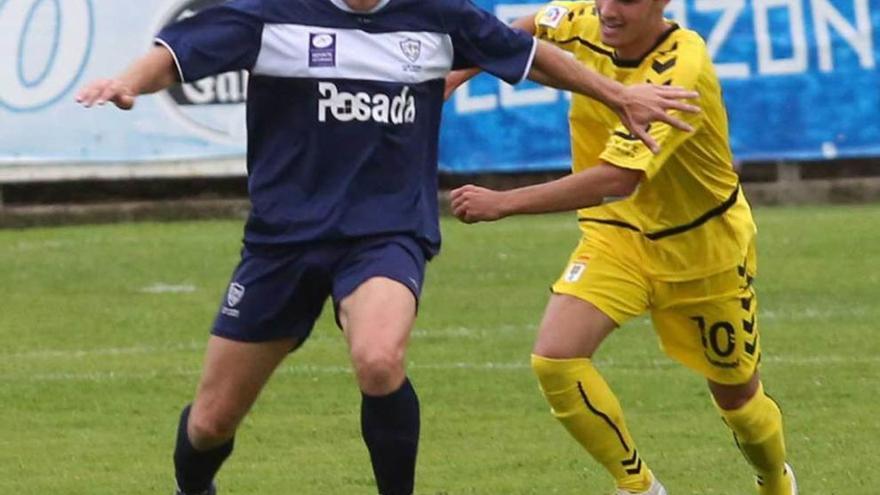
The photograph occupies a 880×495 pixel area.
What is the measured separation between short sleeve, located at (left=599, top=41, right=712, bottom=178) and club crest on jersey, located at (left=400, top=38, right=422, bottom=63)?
67 centimetres

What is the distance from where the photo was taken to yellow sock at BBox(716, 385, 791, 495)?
7.38 meters

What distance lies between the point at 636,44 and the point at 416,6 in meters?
0.88

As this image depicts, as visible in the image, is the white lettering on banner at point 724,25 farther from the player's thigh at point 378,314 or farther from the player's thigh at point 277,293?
the player's thigh at point 378,314

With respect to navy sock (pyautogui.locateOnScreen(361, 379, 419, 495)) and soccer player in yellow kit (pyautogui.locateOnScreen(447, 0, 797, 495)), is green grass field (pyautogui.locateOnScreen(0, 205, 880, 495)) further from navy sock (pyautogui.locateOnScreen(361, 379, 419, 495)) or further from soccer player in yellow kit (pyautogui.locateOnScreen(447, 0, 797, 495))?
navy sock (pyautogui.locateOnScreen(361, 379, 419, 495))

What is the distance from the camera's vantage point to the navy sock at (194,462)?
689 centimetres

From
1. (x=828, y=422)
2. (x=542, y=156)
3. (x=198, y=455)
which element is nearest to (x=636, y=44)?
(x=198, y=455)

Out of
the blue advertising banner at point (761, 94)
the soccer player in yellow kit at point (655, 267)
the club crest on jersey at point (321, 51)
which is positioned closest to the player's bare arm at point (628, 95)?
the soccer player in yellow kit at point (655, 267)

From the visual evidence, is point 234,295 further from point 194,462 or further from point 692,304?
Answer: point 692,304

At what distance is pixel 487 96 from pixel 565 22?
34.2 ft

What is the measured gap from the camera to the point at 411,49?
261 inches

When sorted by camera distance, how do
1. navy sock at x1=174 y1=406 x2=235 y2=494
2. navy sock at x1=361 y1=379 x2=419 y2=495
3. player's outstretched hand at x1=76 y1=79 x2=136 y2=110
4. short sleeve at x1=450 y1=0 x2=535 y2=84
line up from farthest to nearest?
navy sock at x1=174 y1=406 x2=235 y2=494 < short sleeve at x1=450 y1=0 x2=535 y2=84 < navy sock at x1=361 y1=379 x2=419 y2=495 < player's outstretched hand at x1=76 y1=79 x2=136 y2=110

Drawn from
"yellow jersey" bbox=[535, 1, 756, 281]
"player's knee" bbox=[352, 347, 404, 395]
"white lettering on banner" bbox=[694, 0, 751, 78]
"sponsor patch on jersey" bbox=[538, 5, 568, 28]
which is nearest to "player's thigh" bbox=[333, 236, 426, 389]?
"player's knee" bbox=[352, 347, 404, 395]

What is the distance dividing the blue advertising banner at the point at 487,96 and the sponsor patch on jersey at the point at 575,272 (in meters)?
10.2

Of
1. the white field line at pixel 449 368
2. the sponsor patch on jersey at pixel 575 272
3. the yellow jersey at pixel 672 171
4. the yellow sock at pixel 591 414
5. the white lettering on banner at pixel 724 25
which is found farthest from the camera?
the white lettering on banner at pixel 724 25
